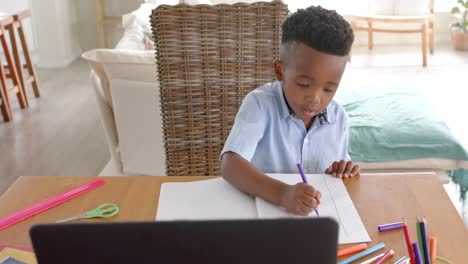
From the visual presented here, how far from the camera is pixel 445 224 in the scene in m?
0.88

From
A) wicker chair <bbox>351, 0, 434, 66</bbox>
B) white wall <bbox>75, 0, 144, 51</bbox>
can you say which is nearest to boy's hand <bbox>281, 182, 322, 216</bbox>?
wicker chair <bbox>351, 0, 434, 66</bbox>

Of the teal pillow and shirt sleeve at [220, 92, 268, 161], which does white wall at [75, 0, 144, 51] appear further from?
shirt sleeve at [220, 92, 268, 161]

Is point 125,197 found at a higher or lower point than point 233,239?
lower

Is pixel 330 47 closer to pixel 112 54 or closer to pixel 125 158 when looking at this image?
pixel 112 54

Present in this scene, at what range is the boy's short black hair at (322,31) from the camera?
1.01m

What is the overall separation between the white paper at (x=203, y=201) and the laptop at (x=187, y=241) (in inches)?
16.8

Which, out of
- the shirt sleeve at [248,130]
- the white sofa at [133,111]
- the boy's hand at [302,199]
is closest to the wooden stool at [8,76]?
the white sofa at [133,111]

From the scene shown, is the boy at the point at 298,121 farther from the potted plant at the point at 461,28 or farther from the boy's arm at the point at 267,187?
the potted plant at the point at 461,28

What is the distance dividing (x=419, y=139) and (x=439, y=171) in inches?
5.8

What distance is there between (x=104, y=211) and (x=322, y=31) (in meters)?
0.55

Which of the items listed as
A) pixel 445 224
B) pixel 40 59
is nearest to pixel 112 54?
pixel 445 224

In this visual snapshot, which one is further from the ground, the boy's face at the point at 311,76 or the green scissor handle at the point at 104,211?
the boy's face at the point at 311,76

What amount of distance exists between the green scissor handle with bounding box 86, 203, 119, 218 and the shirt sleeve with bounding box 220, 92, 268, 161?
277 millimetres

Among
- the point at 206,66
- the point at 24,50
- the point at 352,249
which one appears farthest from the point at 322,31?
the point at 24,50
